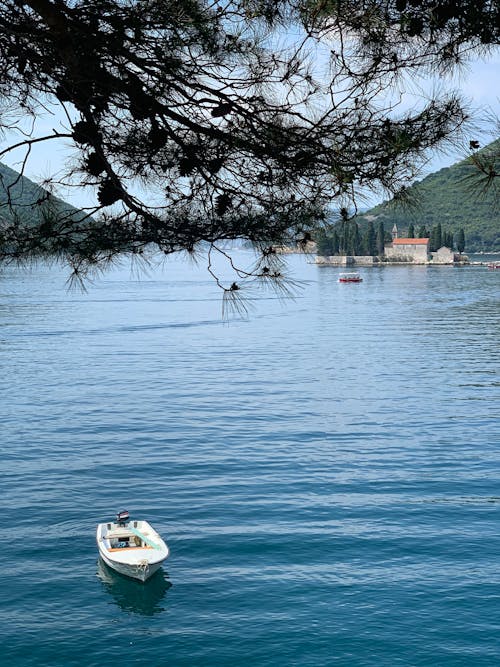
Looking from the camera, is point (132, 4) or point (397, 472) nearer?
point (132, 4)

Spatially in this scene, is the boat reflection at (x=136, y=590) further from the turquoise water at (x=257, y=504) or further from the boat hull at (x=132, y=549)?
the boat hull at (x=132, y=549)

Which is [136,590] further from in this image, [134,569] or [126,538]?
[126,538]

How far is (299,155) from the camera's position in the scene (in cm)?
675

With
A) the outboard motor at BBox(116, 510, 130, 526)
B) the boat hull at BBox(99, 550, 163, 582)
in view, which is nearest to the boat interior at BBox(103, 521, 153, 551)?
the outboard motor at BBox(116, 510, 130, 526)

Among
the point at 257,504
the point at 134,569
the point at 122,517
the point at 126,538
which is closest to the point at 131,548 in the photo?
the point at 126,538

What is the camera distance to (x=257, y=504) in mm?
25406

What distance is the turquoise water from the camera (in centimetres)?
1803

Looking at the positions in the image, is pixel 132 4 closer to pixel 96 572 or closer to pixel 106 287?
pixel 96 572

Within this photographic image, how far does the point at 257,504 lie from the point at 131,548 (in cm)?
513

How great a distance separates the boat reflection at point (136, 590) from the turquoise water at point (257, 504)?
0.07m

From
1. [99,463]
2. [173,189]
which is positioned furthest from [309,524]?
[173,189]

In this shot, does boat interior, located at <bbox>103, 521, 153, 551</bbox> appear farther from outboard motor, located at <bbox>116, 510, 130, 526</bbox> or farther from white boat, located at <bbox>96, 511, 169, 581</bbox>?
outboard motor, located at <bbox>116, 510, 130, 526</bbox>

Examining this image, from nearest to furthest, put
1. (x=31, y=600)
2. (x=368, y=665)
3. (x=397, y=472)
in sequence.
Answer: (x=368, y=665) < (x=31, y=600) < (x=397, y=472)

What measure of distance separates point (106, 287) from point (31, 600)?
108558 mm
